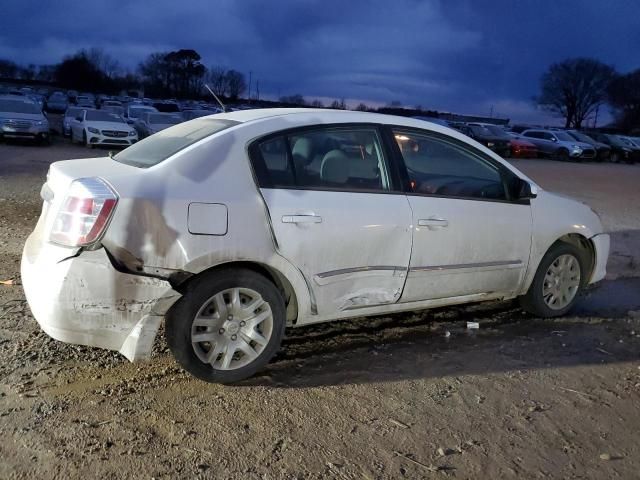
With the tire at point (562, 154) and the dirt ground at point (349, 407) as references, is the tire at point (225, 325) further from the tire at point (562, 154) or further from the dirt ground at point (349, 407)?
the tire at point (562, 154)

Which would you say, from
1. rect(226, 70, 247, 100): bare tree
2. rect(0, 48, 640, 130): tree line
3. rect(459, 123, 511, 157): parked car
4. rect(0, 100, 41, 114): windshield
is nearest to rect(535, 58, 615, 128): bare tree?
rect(0, 48, 640, 130): tree line

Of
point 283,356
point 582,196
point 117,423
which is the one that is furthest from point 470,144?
point 582,196

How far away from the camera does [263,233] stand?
358 cm

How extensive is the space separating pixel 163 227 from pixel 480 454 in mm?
2105

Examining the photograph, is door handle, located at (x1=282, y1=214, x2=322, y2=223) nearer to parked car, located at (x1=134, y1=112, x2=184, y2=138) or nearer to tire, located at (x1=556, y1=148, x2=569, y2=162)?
parked car, located at (x1=134, y1=112, x2=184, y2=138)

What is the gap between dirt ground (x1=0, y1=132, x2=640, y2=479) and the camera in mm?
2938

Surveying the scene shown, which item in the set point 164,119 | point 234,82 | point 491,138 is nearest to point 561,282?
point 164,119

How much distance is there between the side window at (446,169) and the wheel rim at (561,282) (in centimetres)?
93

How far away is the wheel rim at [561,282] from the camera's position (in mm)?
5152

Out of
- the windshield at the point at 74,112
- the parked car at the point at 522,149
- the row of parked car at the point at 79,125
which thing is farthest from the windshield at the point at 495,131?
the windshield at the point at 74,112

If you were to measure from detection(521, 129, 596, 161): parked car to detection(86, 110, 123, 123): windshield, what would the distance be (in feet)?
73.7

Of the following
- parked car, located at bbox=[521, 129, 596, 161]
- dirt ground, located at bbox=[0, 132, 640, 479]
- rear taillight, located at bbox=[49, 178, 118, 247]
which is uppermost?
parked car, located at bbox=[521, 129, 596, 161]

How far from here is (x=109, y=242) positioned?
3232 mm

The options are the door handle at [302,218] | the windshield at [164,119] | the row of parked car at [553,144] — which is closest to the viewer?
the door handle at [302,218]
